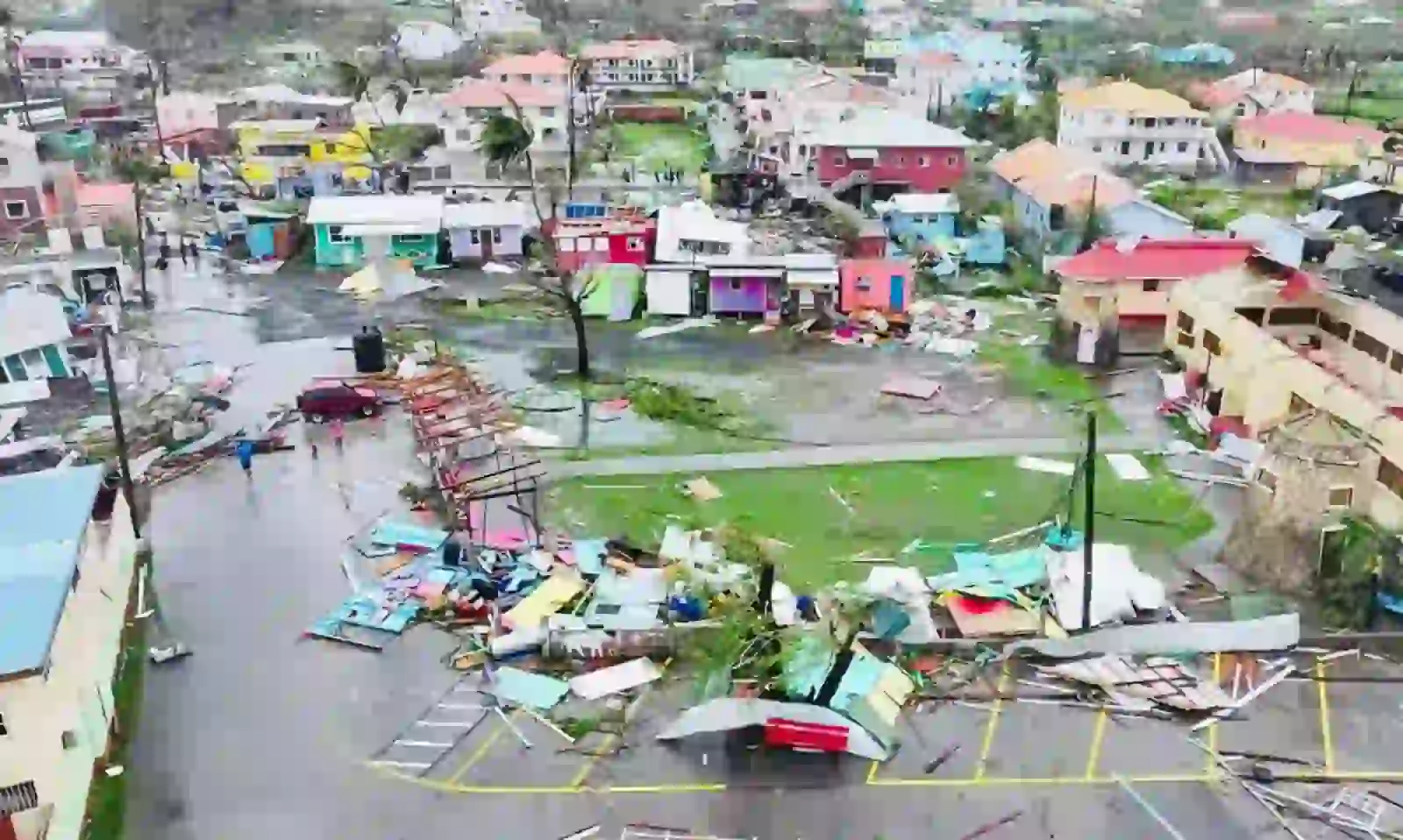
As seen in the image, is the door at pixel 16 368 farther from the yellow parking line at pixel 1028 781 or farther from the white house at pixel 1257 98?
the white house at pixel 1257 98

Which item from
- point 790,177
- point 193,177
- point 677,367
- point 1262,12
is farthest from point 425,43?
point 1262,12

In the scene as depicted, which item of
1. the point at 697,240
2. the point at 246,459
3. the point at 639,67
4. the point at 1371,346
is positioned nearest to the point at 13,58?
the point at 639,67

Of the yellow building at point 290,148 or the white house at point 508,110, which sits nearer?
the yellow building at point 290,148

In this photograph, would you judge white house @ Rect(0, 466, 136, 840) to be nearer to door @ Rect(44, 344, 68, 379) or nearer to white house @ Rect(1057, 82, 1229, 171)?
door @ Rect(44, 344, 68, 379)

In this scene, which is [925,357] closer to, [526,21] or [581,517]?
[581,517]

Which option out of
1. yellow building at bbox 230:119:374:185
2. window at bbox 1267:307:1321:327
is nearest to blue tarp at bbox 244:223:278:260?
yellow building at bbox 230:119:374:185

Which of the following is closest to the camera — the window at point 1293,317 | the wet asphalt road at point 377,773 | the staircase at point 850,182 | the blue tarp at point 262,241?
the wet asphalt road at point 377,773

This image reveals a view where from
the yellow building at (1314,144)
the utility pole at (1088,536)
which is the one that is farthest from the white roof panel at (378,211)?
Answer: the yellow building at (1314,144)
